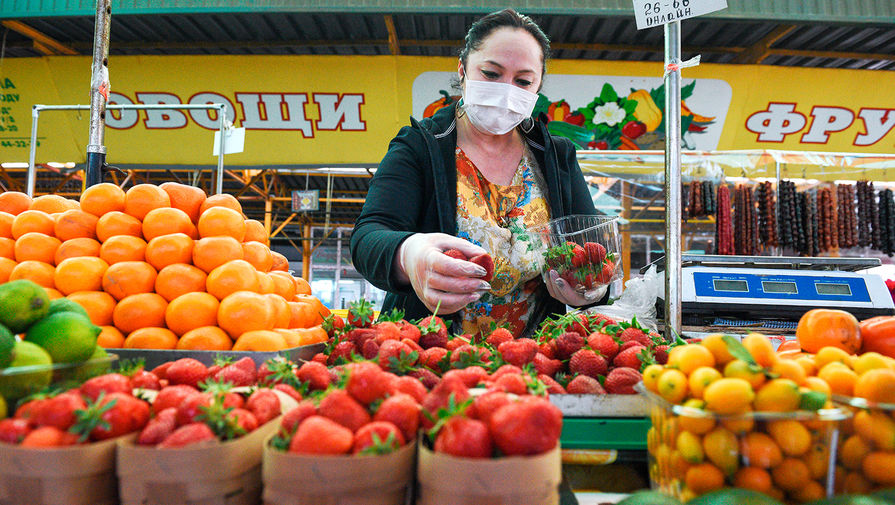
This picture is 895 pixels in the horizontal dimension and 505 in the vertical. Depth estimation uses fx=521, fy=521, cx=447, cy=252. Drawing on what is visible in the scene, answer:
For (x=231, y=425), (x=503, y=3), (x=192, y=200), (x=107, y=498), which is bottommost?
(x=107, y=498)

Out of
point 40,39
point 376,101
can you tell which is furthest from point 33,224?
point 40,39

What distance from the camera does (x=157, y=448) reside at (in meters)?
0.76

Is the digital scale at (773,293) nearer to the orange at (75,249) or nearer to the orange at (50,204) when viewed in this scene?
the orange at (75,249)

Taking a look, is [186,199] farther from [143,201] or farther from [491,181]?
[491,181]

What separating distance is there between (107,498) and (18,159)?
643 cm

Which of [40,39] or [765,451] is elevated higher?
[40,39]

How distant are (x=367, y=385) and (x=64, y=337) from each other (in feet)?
2.07

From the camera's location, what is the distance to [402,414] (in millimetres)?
828

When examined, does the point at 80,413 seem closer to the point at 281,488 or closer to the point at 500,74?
the point at 281,488

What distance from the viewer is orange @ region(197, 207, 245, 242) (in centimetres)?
189

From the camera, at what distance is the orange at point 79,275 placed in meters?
1.69

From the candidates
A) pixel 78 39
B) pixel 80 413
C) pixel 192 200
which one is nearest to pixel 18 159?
pixel 78 39

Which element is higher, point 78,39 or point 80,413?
point 78,39

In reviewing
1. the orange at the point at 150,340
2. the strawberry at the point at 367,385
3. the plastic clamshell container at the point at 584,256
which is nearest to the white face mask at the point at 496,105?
the plastic clamshell container at the point at 584,256
